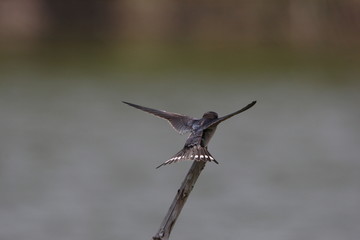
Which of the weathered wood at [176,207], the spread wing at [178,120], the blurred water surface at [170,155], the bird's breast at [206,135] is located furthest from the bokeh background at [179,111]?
the weathered wood at [176,207]

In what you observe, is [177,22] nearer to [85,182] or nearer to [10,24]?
[10,24]

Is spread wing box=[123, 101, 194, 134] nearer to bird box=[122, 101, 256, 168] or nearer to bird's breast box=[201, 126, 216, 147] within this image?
bird box=[122, 101, 256, 168]

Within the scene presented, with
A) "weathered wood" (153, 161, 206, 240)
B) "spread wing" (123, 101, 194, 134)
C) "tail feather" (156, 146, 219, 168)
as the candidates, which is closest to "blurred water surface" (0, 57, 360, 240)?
"spread wing" (123, 101, 194, 134)

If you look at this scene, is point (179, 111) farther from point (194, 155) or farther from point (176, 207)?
point (176, 207)

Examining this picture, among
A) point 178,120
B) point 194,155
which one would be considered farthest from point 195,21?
point 194,155

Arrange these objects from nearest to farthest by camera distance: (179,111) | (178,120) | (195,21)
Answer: (178,120) → (179,111) → (195,21)

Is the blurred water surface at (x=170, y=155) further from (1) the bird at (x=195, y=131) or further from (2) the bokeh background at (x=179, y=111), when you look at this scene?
(1) the bird at (x=195, y=131)
